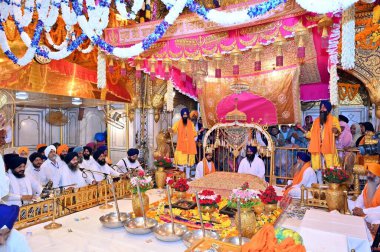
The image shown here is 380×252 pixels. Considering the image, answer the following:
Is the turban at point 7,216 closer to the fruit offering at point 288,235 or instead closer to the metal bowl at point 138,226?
the metal bowl at point 138,226

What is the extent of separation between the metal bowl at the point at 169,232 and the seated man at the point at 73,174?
107 inches

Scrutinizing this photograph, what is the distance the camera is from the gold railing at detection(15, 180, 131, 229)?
11.1ft

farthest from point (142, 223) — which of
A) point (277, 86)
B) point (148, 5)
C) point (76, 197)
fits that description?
point (148, 5)

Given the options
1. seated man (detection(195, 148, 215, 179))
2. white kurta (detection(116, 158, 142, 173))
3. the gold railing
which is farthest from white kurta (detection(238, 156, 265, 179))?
the gold railing

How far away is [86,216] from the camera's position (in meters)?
3.75

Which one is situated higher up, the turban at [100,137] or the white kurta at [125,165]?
the turban at [100,137]

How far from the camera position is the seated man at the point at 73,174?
529cm

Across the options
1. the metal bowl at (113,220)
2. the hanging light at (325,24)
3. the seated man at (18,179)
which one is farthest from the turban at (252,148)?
the seated man at (18,179)

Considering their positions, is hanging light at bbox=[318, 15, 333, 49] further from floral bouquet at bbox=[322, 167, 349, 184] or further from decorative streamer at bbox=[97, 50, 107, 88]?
decorative streamer at bbox=[97, 50, 107, 88]

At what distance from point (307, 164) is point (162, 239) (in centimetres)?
342

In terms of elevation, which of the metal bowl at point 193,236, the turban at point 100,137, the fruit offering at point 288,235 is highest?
the turban at point 100,137

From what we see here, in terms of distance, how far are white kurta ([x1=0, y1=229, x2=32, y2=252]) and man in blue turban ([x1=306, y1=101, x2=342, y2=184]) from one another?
5.05 meters

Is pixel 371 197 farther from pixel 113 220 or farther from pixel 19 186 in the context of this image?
pixel 19 186

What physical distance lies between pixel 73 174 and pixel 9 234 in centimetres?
333
